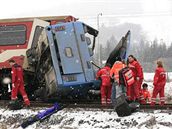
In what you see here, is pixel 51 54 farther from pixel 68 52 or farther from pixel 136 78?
pixel 136 78

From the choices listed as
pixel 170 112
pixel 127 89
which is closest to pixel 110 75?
pixel 127 89

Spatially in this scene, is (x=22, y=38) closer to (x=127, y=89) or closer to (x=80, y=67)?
(x=80, y=67)

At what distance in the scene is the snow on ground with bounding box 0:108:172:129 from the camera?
351 inches

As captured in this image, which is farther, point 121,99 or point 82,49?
point 82,49

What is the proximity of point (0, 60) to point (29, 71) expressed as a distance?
3.47 feet

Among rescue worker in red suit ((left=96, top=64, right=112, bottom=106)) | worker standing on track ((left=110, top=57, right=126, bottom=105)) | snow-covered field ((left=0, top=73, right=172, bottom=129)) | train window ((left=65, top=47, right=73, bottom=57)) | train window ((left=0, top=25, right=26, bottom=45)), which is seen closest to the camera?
snow-covered field ((left=0, top=73, right=172, bottom=129))

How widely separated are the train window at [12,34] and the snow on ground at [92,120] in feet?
10.8

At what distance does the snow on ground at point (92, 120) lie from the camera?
8.91 metres

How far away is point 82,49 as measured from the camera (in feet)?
37.9

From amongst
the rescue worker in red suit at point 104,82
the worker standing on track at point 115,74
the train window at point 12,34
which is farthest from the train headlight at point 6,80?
the worker standing on track at point 115,74

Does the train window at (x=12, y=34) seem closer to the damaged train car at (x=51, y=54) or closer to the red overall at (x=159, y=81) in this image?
the damaged train car at (x=51, y=54)

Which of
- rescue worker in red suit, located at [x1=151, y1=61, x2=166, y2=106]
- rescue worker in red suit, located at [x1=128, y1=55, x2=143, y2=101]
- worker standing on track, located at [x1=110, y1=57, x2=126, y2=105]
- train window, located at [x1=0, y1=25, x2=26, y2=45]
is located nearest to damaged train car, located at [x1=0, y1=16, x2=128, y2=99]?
train window, located at [x1=0, y1=25, x2=26, y2=45]

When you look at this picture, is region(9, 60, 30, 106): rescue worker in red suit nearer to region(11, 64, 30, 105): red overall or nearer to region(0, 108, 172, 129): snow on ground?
region(11, 64, 30, 105): red overall

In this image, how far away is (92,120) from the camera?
9.62 meters
